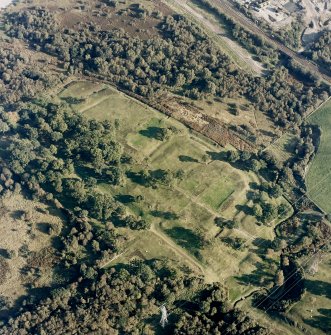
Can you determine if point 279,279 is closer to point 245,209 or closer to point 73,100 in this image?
point 245,209

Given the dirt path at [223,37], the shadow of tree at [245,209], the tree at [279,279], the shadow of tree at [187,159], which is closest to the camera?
the tree at [279,279]

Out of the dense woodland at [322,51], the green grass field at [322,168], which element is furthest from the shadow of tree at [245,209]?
the dense woodland at [322,51]

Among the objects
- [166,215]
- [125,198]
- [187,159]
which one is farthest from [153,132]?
[166,215]

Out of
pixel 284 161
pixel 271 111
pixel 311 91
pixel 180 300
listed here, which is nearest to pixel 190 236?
pixel 180 300

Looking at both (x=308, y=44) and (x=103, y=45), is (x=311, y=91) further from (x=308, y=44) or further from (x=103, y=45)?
(x=103, y=45)

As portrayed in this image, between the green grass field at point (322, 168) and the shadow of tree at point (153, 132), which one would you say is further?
the shadow of tree at point (153, 132)

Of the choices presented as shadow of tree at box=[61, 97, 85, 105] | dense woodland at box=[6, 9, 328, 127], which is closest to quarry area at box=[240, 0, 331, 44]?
dense woodland at box=[6, 9, 328, 127]

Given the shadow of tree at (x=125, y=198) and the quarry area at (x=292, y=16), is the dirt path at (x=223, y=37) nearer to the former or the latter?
the quarry area at (x=292, y=16)

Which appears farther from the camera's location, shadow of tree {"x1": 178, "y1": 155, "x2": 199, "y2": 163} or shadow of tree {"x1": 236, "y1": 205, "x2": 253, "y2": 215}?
shadow of tree {"x1": 178, "y1": 155, "x2": 199, "y2": 163}

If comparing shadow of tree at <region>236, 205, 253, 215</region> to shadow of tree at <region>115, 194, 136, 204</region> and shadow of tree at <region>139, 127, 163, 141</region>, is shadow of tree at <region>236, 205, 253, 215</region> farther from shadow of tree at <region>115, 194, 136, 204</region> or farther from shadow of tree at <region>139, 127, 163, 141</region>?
shadow of tree at <region>139, 127, 163, 141</region>
